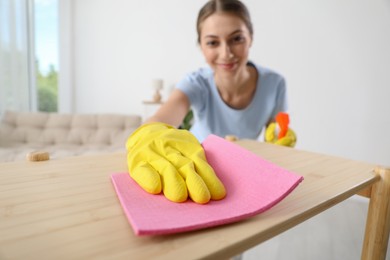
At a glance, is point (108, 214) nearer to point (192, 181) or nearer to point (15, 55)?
point (192, 181)

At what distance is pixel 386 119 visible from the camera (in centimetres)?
179

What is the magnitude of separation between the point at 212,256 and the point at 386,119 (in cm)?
193

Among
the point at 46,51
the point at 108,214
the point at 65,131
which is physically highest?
the point at 46,51

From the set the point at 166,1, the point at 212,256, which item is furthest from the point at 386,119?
the point at 166,1

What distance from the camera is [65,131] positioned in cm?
219

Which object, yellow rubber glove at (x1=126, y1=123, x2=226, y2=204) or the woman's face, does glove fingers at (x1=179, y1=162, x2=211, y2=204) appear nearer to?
yellow rubber glove at (x1=126, y1=123, x2=226, y2=204)

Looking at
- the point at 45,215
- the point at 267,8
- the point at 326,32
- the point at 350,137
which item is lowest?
the point at 350,137

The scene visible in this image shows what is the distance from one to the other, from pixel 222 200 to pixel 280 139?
490 millimetres

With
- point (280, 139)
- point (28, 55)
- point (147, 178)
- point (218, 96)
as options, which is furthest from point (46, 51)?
point (147, 178)

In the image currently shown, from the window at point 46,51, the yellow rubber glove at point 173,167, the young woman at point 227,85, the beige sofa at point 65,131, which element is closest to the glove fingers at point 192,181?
the yellow rubber glove at point 173,167

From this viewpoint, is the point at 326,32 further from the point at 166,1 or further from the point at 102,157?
the point at 102,157

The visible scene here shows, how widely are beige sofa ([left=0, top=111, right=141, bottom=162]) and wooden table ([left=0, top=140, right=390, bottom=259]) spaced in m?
1.60

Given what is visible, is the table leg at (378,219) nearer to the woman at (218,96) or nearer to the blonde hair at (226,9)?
the woman at (218,96)

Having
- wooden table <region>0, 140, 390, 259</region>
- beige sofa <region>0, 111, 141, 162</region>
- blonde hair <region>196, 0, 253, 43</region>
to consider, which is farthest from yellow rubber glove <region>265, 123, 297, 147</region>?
beige sofa <region>0, 111, 141, 162</region>
